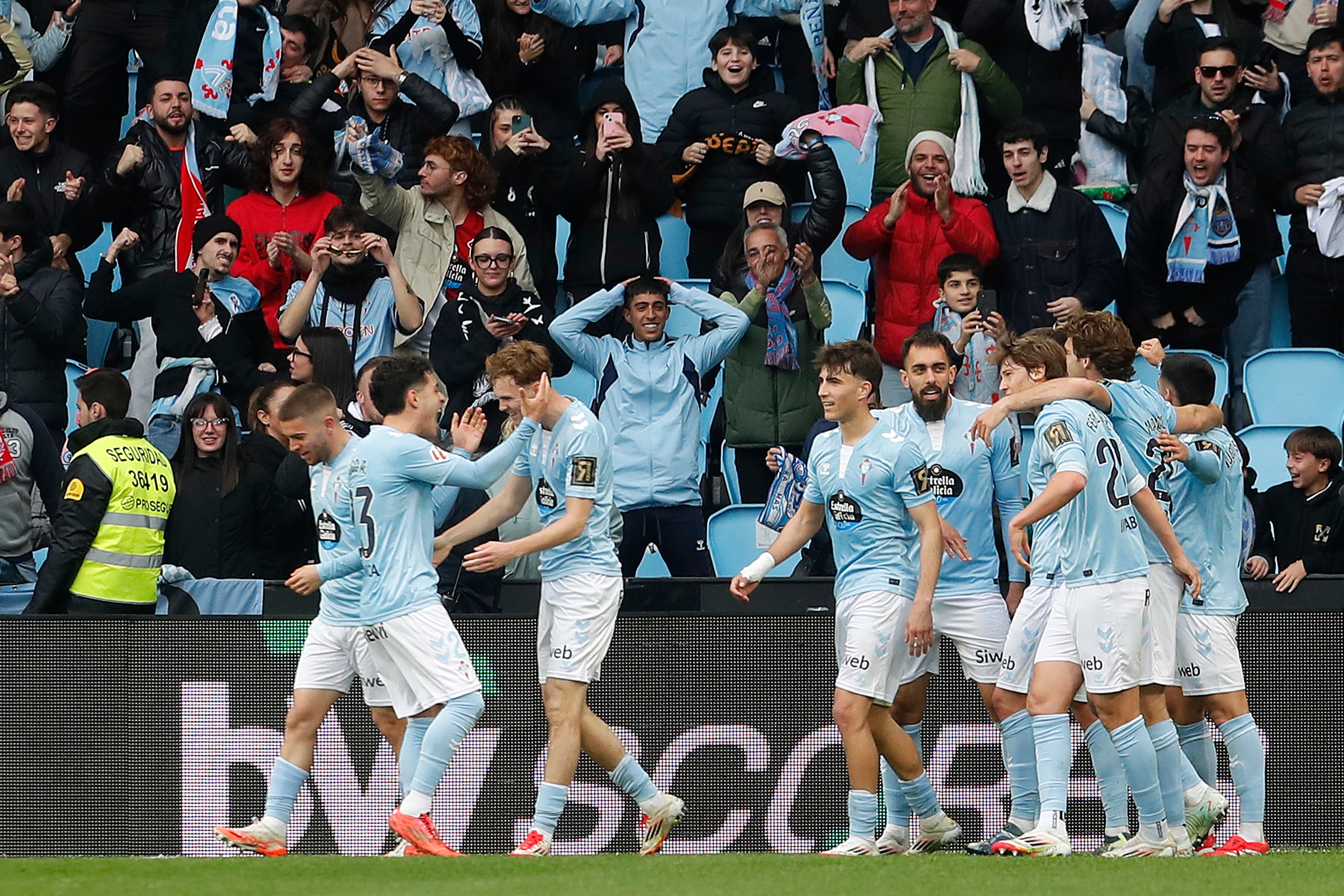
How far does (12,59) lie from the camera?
42.4ft

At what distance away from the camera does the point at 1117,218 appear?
12.0 meters

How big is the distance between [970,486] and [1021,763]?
1.25 meters

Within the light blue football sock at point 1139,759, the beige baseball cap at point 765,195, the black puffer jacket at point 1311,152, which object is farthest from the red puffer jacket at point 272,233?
the light blue football sock at point 1139,759

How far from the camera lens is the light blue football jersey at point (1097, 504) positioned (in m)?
6.89

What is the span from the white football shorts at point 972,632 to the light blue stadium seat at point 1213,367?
3684 mm

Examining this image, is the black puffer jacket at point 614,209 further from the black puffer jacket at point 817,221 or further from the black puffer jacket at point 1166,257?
the black puffer jacket at point 1166,257

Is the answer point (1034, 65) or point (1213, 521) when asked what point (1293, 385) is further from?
point (1213, 521)

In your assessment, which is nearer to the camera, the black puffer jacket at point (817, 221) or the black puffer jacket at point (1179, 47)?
the black puffer jacket at point (817, 221)

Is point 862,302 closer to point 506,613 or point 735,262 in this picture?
point 735,262

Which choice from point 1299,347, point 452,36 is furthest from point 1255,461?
point 452,36

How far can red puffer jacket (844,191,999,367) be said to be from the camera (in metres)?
10.9

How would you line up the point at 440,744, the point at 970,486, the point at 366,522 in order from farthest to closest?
1. the point at 970,486
2. the point at 366,522
3. the point at 440,744

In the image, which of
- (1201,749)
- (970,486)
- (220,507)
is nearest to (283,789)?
(220,507)

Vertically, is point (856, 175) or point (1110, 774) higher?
point (856, 175)
